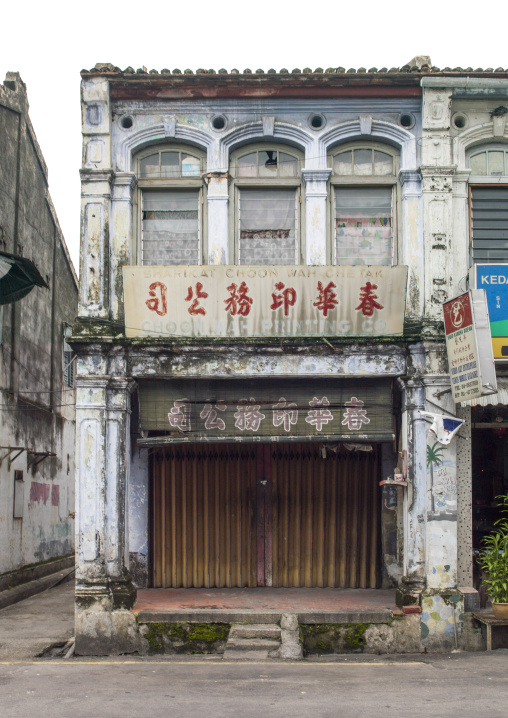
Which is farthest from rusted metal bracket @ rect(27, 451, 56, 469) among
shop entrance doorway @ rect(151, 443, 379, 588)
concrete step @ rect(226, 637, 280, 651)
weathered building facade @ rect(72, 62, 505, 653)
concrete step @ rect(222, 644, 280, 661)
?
concrete step @ rect(222, 644, 280, 661)

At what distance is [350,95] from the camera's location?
1102cm

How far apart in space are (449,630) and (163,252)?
20.9 feet

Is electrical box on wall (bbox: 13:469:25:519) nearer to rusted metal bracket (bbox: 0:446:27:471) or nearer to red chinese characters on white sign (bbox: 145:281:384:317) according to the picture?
rusted metal bracket (bbox: 0:446:27:471)

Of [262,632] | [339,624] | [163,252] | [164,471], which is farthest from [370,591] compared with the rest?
[163,252]

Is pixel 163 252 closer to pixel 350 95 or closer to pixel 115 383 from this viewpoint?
pixel 115 383

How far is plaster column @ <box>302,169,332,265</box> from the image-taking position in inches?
427

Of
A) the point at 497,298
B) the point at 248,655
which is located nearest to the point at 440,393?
the point at 497,298

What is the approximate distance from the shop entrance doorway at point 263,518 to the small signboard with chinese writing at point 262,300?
2.27m

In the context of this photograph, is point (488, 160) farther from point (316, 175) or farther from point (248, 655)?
point (248, 655)

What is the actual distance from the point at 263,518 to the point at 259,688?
4.20 meters

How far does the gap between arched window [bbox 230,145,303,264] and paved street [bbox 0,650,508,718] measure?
5.43 m

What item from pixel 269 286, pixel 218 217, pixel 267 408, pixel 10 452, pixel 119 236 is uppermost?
pixel 218 217

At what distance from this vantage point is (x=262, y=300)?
10656 millimetres

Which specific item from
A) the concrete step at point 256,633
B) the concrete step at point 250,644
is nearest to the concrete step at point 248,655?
the concrete step at point 250,644
